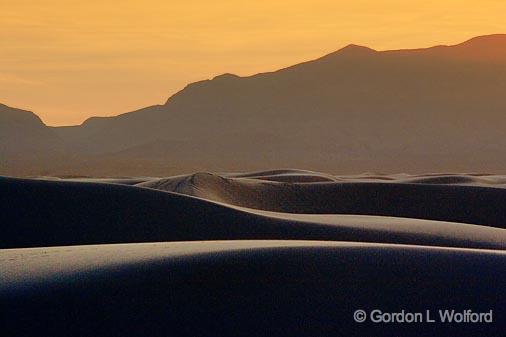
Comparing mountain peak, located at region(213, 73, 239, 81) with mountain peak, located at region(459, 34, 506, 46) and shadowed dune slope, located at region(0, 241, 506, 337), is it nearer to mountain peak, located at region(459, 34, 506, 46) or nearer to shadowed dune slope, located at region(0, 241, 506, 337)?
mountain peak, located at region(459, 34, 506, 46)

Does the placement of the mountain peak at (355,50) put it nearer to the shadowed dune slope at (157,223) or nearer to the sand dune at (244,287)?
the shadowed dune slope at (157,223)

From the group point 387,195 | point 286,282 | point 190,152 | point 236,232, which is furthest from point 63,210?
point 190,152

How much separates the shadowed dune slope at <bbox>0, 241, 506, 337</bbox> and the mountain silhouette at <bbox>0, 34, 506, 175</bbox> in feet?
170

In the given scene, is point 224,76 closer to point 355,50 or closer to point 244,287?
point 355,50

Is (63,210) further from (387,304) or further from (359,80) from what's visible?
(359,80)

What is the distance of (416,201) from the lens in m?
8.54

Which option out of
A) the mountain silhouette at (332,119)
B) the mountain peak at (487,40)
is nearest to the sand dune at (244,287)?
the mountain silhouette at (332,119)

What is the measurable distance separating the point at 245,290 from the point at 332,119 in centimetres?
7896

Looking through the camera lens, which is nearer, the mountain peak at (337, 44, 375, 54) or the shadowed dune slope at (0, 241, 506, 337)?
the shadowed dune slope at (0, 241, 506, 337)

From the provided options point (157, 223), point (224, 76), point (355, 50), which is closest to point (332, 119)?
point (355, 50)

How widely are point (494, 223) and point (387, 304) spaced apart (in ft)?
16.7

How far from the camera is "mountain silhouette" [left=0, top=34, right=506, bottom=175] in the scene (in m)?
68.4

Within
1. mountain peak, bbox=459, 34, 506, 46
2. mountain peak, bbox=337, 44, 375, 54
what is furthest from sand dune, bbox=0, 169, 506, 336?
mountain peak, bbox=337, 44, 375, 54

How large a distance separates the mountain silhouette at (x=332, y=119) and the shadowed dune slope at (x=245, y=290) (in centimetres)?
5185
